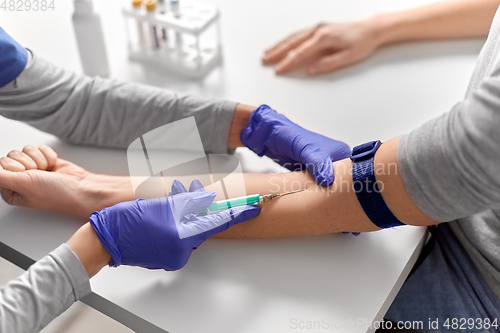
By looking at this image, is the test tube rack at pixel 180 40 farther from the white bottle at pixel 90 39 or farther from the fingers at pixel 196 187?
the fingers at pixel 196 187

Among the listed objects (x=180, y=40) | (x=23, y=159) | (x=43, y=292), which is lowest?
(x=43, y=292)

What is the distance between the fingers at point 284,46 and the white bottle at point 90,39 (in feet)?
1.65

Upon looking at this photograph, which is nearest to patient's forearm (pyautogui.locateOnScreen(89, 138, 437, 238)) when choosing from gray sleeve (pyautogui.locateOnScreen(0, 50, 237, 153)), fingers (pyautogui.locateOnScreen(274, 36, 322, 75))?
gray sleeve (pyautogui.locateOnScreen(0, 50, 237, 153))

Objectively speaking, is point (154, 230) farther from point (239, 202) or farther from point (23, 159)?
point (23, 159)

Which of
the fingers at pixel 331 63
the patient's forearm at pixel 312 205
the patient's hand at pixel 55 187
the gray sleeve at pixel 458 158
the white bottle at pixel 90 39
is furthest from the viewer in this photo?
the fingers at pixel 331 63

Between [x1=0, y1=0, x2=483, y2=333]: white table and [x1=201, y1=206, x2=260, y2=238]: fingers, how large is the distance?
56 millimetres

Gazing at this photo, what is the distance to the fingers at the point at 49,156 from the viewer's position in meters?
1.05

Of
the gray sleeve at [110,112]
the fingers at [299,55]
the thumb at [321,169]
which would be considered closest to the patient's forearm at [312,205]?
the thumb at [321,169]

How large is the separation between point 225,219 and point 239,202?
57mm

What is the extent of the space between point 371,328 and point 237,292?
0.82 ft

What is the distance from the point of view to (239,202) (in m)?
0.92

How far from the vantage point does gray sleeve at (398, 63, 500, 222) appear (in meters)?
0.65

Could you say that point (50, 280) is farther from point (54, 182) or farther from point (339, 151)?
point (339, 151)

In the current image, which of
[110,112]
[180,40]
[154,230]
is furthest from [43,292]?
[180,40]
